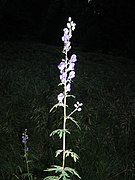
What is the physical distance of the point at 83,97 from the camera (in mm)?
5586

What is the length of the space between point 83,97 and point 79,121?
1015 millimetres

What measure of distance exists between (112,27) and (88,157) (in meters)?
6.96

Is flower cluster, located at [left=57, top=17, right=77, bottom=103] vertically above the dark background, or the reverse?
the dark background

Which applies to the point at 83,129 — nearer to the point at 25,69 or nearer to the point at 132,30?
the point at 25,69

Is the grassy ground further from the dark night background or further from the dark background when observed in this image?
the dark background

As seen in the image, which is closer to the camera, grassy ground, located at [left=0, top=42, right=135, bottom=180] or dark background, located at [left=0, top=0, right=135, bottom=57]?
grassy ground, located at [left=0, top=42, right=135, bottom=180]

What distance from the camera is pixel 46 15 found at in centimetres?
1509

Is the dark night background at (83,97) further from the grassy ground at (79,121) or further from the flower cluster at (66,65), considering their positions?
the flower cluster at (66,65)

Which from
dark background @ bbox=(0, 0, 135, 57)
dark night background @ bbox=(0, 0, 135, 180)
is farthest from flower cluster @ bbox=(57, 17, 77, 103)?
dark background @ bbox=(0, 0, 135, 57)

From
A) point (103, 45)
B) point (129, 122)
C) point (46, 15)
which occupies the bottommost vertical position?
point (129, 122)

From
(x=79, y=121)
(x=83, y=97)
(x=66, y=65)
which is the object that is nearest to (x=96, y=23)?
(x=83, y=97)

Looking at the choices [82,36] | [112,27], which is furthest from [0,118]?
[82,36]

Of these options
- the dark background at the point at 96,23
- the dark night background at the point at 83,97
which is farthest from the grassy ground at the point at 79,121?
the dark background at the point at 96,23

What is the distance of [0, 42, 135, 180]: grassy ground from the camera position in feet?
12.6
